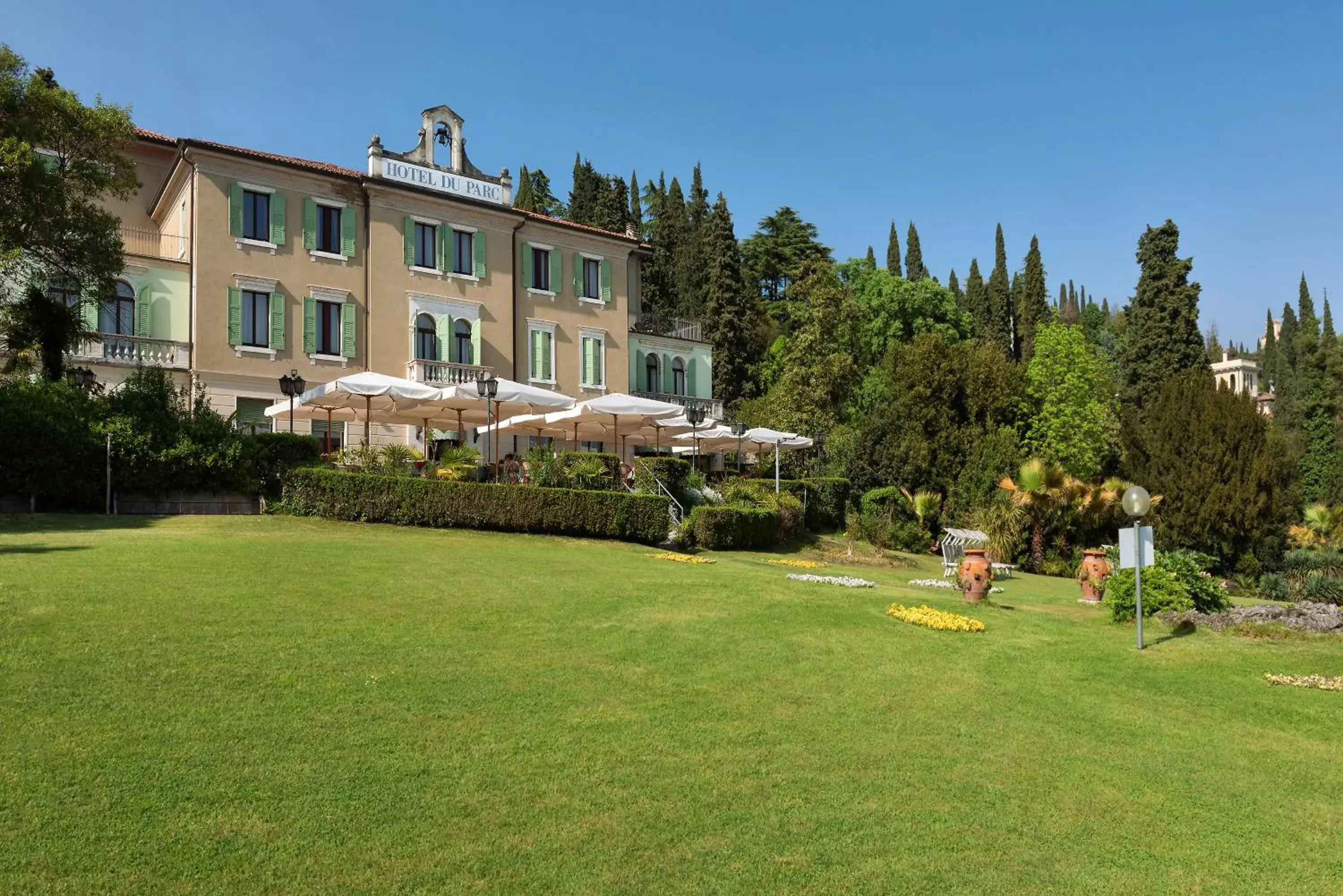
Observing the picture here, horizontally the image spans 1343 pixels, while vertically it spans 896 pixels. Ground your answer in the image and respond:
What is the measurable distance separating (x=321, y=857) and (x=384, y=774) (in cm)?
97

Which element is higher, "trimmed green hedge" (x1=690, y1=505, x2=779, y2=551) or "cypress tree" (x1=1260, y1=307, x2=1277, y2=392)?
"cypress tree" (x1=1260, y1=307, x2=1277, y2=392)

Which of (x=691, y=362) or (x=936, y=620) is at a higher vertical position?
(x=691, y=362)

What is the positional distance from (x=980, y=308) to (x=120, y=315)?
68.8m

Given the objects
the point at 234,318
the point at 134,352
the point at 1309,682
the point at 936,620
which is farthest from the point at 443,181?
the point at 1309,682

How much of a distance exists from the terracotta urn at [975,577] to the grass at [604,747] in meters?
2.60

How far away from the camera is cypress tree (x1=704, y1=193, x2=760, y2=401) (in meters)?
53.2

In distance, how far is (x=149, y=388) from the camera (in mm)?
19875

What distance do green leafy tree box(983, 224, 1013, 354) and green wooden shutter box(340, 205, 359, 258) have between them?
5567cm

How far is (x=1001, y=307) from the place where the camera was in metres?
80.2

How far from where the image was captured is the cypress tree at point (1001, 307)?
77.1 metres

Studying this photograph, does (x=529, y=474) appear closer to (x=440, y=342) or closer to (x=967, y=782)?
(x=440, y=342)

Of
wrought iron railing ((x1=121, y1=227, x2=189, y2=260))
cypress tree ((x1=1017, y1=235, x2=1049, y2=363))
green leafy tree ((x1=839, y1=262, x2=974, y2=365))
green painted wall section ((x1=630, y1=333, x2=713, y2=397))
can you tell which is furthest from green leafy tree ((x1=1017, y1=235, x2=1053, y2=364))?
wrought iron railing ((x1=121, y1=227, x2=189, y2=260))

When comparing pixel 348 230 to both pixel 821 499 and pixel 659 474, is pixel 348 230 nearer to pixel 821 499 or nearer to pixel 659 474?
pixel 659 474

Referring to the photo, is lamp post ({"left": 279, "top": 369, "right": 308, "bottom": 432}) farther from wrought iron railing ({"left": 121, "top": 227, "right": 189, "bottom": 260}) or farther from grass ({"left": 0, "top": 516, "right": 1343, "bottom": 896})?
grass ({"left": 0, "top": 516, "right": 1343, "bottom": 896})
